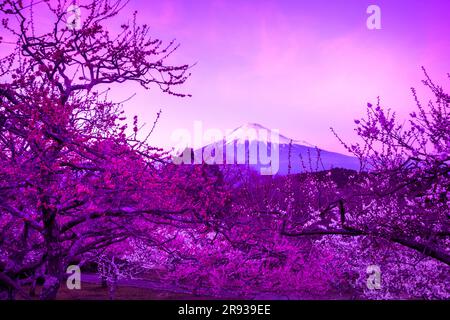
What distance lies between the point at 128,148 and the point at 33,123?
135cm

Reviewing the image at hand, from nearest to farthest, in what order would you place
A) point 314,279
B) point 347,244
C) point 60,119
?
point 60,119 → point 314,279 → point 347,244

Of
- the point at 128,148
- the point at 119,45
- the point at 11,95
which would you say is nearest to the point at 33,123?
the point at 11,95

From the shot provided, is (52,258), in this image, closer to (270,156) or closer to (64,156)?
(64,156)

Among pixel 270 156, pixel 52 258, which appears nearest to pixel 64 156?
pixel 52 258

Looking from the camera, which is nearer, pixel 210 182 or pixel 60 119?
pixel 60 119

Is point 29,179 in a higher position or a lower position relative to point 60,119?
lower

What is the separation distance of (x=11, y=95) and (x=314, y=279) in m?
11.6

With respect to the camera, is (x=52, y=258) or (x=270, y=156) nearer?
(x=52, y=258)

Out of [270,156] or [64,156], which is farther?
[270,156]
